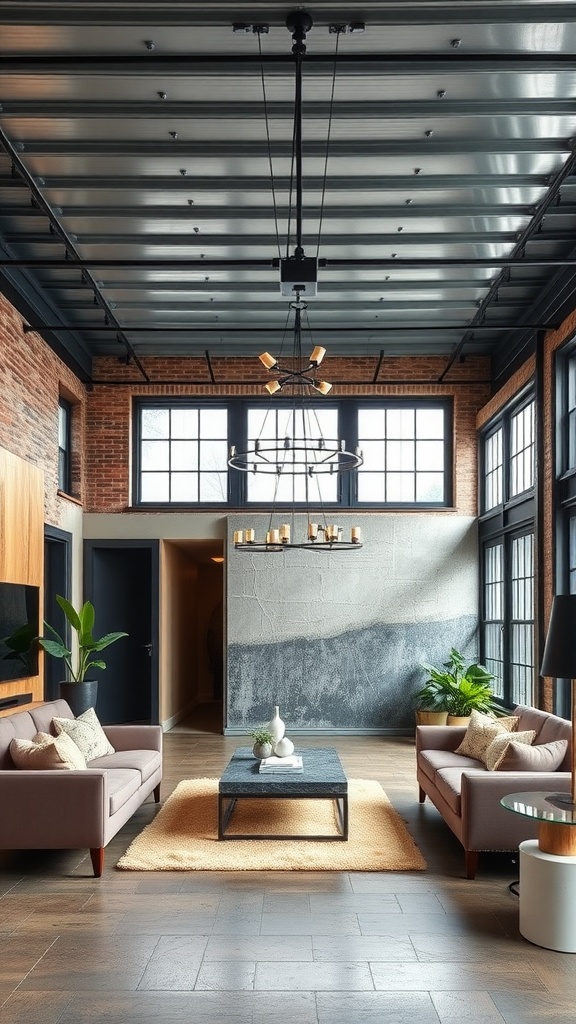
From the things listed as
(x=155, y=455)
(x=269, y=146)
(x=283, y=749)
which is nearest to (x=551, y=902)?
(x=283, y=749)

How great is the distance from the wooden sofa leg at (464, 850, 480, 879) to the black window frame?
6.42 metres

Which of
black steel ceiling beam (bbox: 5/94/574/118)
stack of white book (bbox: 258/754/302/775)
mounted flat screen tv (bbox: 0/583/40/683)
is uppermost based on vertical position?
black steel ceiling beam (bbox: 5/94/574/118)

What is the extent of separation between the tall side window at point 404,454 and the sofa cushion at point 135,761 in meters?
5.20

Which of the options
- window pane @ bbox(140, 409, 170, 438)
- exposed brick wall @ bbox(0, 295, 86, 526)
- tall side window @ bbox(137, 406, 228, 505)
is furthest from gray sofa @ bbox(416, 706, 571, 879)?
window pane @ bbox(140, 409, 170, 438)

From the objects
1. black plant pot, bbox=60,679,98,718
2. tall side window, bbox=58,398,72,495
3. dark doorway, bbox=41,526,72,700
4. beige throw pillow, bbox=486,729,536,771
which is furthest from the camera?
tall side window, bbox=58,398,72,495

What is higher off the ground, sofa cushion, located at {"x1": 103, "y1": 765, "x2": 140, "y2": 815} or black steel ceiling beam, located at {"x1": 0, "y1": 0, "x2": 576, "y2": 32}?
black steel ceiling beam, located at {"x1": 0, "y1": 0, "x2": 576, "y2": 32}

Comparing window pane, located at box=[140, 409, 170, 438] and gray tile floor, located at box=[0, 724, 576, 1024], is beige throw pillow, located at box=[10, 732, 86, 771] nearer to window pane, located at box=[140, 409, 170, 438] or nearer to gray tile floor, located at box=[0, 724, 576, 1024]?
gray tile floor, located at box=[0, 724, 576, 1024]

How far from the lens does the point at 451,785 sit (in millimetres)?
5734

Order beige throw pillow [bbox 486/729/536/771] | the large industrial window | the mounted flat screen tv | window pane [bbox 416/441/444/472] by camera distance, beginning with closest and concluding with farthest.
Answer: beige throw pillow [bbox 486/729/536/771] < the mounted flat screen tv < the large industrial window < window pane [bbox 416/441/444/472]

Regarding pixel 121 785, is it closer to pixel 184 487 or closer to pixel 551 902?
pixel 551 902

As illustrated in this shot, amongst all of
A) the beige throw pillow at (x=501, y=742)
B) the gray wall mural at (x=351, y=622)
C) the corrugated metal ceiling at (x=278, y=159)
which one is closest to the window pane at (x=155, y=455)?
the gray wall mural at (x=351, y=622)

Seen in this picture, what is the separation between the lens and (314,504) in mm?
11438

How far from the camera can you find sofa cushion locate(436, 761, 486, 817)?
550cm

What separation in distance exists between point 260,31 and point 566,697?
5.46 meters
